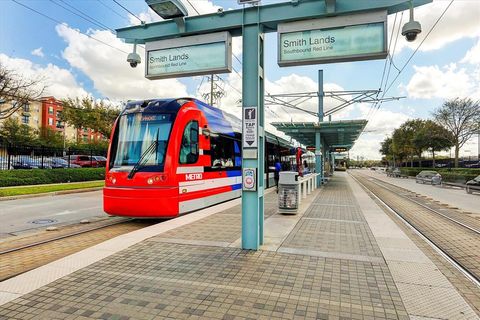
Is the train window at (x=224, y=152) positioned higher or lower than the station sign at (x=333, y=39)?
lower

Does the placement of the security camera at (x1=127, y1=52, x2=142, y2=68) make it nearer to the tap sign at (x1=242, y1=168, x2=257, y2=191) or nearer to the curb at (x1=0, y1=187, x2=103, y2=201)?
the tap sign at (x1=242, y1=168, x2=257, y2=191)

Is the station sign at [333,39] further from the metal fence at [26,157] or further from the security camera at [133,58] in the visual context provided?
the metal fence at [26,157]

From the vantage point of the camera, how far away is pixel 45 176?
19.5m

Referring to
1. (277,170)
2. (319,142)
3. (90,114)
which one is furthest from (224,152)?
(90,114)

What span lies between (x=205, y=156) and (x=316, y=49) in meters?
5.35

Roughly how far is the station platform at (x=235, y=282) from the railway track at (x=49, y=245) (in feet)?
1.63

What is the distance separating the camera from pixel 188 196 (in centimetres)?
864

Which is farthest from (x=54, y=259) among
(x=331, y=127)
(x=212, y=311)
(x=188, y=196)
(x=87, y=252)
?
(x=331, y=127)

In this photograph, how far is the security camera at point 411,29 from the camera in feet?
16.1

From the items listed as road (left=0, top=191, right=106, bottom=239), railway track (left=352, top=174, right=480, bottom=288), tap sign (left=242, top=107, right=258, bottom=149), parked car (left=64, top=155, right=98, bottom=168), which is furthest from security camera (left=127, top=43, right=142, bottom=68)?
parked car (left=64, top=155, right=98, bottom=168)

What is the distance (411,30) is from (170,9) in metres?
4.08

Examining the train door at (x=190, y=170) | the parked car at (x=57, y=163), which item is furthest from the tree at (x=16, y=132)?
the train door at (x=190, y=170)

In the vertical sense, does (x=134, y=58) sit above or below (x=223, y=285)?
above

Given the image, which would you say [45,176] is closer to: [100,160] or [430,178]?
[100,160]
